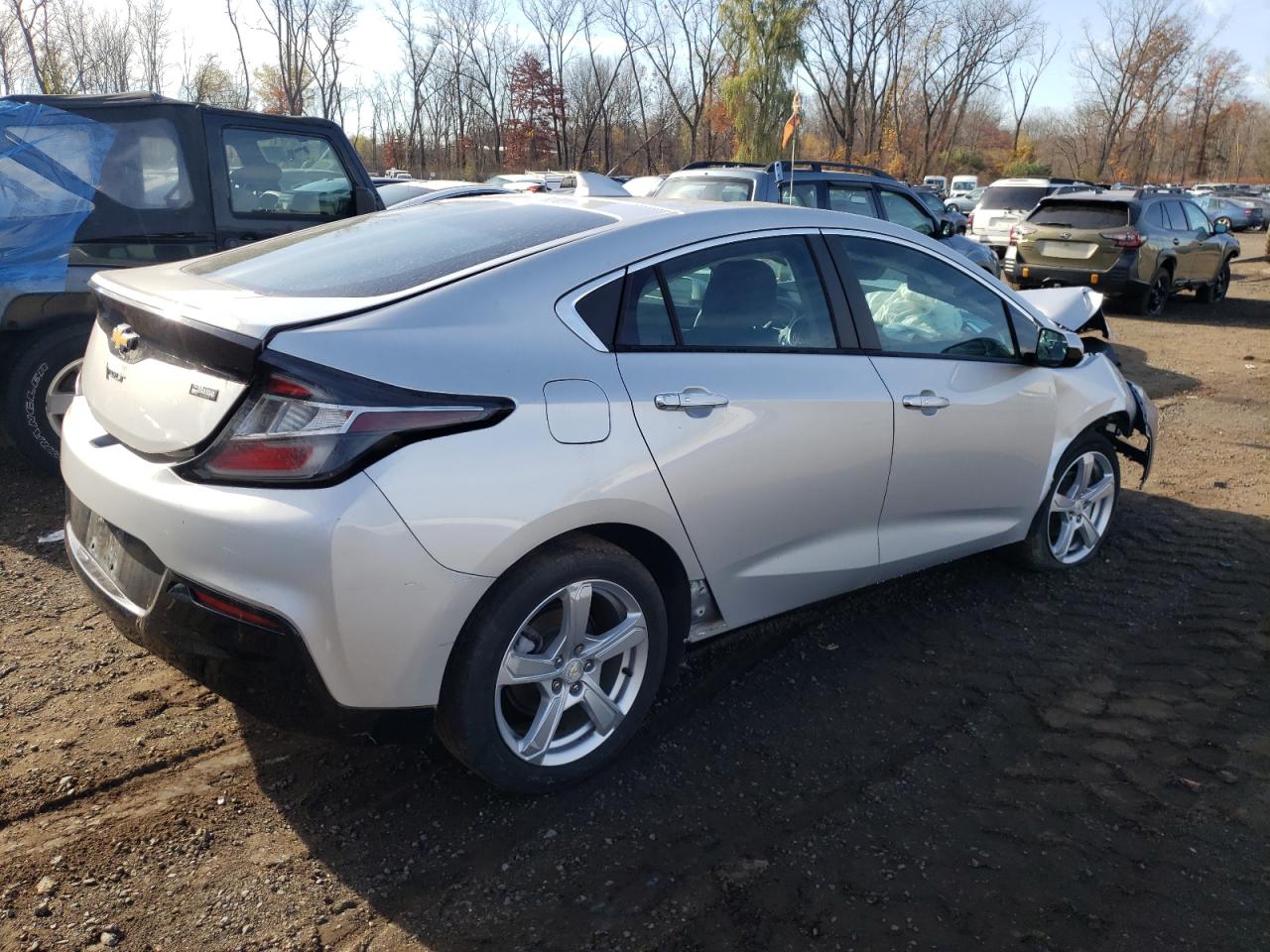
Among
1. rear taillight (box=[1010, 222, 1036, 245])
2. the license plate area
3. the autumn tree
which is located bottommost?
the license plate area

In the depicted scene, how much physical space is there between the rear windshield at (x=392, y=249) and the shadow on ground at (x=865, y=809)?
1398mm

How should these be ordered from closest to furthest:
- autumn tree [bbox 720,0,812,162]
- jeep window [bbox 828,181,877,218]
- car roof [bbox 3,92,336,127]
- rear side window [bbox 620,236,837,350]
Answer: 1. rear side window [bbox 620,236,837,350]
2. car roof [bbox 3,92,336,127]
3. jeep window [bbox 828,181,877,218]
4. autumn tree [bbox 720,0,812,162]

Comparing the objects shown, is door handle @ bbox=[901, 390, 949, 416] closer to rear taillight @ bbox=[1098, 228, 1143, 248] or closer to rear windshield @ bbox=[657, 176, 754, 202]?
rear windshield @ bbox=[657, 176, 754, 202]

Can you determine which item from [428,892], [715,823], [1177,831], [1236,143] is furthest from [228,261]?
[1236,143]

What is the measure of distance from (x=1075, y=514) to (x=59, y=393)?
5.15 meters

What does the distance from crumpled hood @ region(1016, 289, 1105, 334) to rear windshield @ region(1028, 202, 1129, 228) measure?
9734 mm

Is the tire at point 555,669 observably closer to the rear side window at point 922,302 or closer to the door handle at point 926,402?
the door handle at point 926,402

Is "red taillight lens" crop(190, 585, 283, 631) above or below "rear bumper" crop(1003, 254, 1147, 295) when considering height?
above

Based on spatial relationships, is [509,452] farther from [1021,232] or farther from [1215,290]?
[1215,290]

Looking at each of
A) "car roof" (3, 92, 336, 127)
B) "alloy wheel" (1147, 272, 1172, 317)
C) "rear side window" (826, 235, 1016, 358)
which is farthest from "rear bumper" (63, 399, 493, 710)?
"alloy wheel" (1147, 272, 1172, 317)

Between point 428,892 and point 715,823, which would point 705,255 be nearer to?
point 715,823

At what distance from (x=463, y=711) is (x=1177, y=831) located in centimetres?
203

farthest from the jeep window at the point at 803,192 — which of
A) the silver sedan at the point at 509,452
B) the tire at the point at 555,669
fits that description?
the tire at the point at 555,669

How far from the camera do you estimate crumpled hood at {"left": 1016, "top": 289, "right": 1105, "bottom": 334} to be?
5164 millimetres
